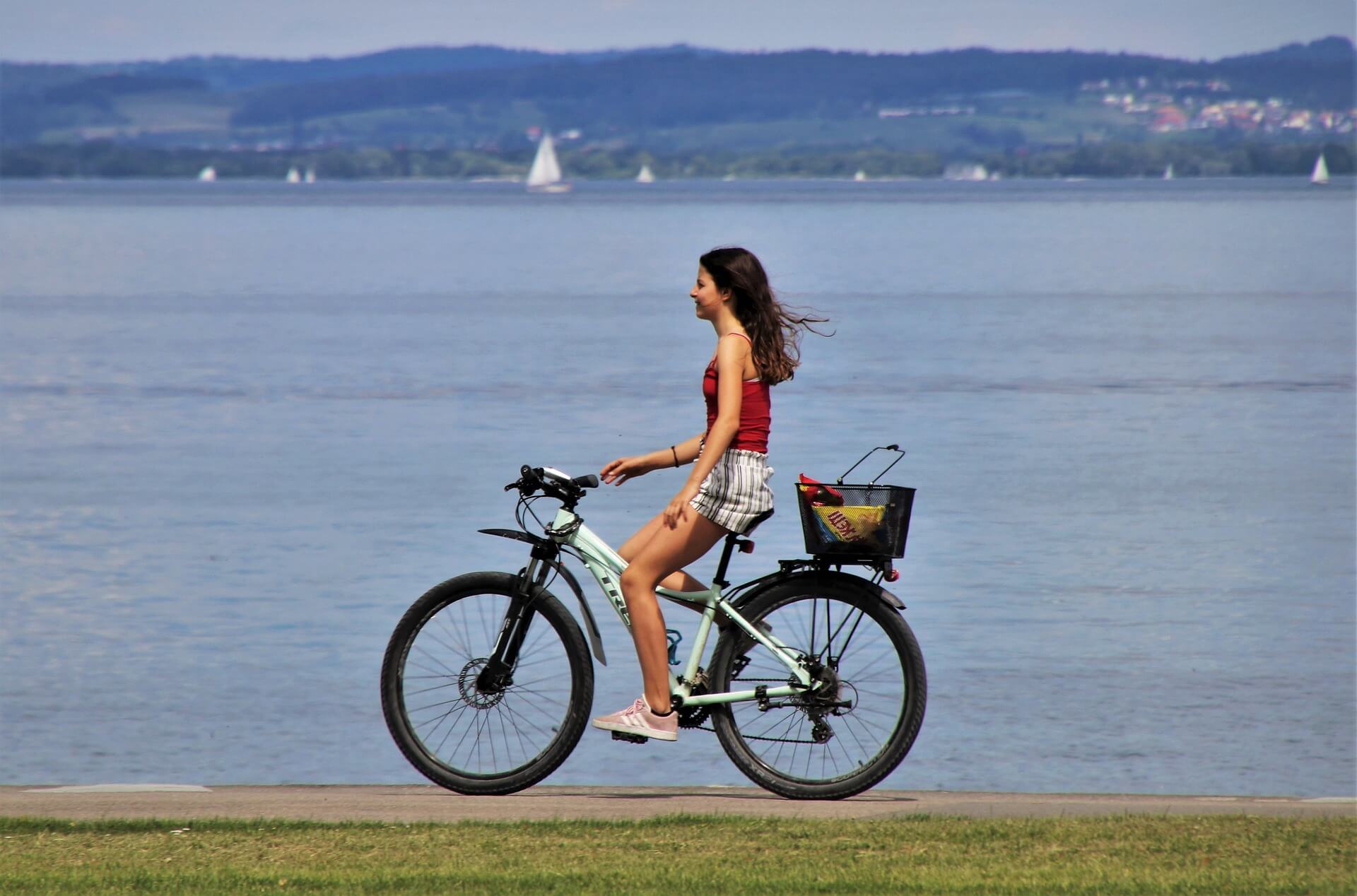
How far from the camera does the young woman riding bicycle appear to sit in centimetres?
611

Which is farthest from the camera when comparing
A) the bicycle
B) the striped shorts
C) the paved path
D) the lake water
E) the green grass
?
the lake water

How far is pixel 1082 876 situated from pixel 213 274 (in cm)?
5989

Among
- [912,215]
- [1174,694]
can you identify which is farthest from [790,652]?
[912,215]

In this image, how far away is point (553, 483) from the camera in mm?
6297

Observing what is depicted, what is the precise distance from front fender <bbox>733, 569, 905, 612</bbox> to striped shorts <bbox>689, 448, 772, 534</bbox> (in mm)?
262

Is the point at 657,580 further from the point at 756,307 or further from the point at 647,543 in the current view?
the point at 756,307

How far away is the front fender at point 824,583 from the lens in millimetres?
6203

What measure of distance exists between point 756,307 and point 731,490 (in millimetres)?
618

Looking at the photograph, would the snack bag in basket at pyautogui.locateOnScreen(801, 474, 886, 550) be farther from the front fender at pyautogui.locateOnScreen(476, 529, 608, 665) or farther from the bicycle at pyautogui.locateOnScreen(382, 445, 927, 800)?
the front fender at pyautogui.locateOnScreen(476, 529, 608, 665)

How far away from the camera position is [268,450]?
20.8m

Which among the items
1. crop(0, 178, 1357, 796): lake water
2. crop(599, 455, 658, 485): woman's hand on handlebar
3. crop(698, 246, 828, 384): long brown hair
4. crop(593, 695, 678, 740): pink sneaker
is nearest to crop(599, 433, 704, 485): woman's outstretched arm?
crop(599, 455, 658, 485): woman's hand on handlebar

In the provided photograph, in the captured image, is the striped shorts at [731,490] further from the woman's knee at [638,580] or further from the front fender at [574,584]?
the front fender at [574,584]

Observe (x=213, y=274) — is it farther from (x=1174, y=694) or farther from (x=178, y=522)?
(x=1174, y=694)

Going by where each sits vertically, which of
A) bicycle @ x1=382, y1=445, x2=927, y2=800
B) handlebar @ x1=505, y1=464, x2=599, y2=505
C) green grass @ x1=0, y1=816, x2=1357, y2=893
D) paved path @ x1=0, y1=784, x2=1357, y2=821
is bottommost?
paved path @ x1=0, y1=784, x2=1357, y2=821
